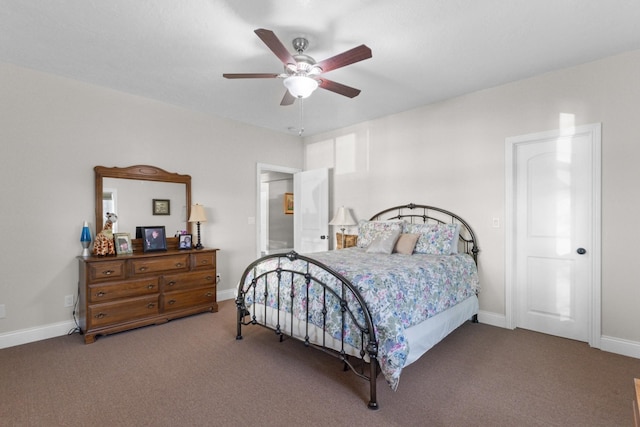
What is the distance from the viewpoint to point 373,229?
4293 mm

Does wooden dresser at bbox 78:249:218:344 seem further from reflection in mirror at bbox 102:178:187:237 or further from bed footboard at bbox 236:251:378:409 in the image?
bed footboard at bbox 236:251:378:409

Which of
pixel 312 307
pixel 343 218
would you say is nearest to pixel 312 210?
pixel 343 218

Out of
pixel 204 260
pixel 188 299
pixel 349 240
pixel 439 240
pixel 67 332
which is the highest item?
pixel 439 240

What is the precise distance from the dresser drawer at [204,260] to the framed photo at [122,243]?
0.72 meters

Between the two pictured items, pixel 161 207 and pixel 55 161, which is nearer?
pixel 55 161

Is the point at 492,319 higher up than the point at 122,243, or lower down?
lower down

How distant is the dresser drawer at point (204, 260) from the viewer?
4020 mm

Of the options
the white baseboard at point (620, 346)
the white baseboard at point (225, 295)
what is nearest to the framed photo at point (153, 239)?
the white baseboard at point (225, 295)

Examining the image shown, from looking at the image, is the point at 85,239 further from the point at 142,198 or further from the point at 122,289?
the point at 142,198

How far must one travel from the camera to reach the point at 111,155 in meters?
3.75

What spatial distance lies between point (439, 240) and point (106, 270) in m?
3.64

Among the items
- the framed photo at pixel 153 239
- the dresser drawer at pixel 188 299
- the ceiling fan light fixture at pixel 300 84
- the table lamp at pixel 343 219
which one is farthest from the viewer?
the table lamp at pixel 343 219

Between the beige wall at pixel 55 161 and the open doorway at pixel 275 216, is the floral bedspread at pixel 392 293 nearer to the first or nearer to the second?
the beige wall at pixel 55 161

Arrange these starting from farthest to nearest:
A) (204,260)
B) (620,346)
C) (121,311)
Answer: (204,260) < (121,311) < (620,346)
